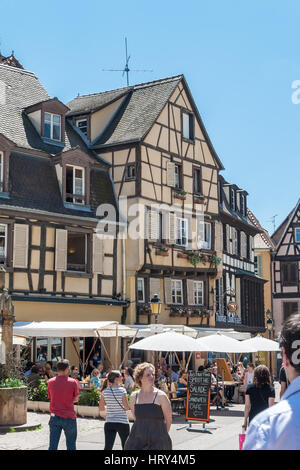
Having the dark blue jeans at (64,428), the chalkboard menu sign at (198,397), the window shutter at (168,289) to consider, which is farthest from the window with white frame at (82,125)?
the dark blue jeans at (64,428)

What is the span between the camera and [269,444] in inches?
90.9

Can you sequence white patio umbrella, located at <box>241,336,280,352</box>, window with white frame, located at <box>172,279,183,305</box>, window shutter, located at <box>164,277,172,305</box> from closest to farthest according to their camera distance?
white patio umbrella, located at <box>241,336,280,352</box>, window shutter, located at <box>164,277,172,305</box>, window with white frame, located at <box>172,279,183,305</box>

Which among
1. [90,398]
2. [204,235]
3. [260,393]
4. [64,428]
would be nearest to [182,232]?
[204,235]

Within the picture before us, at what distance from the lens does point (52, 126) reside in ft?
92.8

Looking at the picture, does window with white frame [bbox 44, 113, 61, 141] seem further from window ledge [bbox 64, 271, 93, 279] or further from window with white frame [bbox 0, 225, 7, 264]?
window ledge [bbox 64, 271, 93, 279]

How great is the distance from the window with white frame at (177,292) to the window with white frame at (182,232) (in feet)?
5.88

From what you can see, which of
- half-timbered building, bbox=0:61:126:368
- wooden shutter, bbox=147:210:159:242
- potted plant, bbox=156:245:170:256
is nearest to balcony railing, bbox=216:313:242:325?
potted plant, bbox=156:245:170:256

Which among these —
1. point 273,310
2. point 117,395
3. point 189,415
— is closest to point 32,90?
point 189,415

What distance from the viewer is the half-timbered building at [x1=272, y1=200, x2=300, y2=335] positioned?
51.3 meters

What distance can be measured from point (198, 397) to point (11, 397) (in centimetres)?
456

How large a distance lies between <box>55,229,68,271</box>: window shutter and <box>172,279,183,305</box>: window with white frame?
690 cm

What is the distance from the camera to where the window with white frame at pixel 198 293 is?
3256 centimetres

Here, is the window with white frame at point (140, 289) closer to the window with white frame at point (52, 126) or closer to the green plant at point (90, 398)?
the window with white frame at point (52, 126)

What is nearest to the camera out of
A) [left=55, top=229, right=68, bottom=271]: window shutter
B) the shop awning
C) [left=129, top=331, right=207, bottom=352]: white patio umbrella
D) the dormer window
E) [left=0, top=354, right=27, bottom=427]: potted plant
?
[left=0, top=354, right=27, bottom=427]: potted plant
